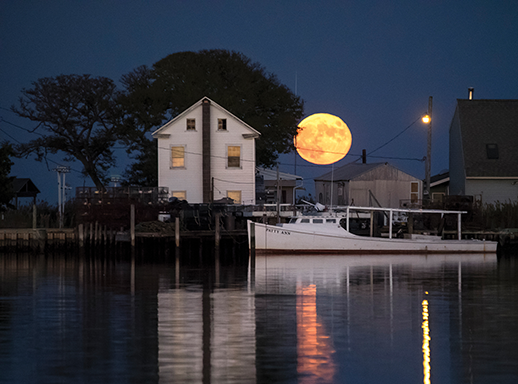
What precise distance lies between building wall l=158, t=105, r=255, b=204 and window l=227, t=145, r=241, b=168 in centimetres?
25

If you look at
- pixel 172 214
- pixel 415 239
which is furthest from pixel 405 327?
pixel 172 214

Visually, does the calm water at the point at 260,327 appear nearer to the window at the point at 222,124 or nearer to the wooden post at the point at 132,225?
the wooden post at the point at 132,225

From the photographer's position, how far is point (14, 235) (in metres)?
Answer: 47.3

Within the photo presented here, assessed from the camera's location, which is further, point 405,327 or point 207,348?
point 405,327

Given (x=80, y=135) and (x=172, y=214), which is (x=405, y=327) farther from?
(x=80, y=135)

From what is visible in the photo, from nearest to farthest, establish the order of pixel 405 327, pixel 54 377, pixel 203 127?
pixel 54 377
pixel 405 327
pixel 203 127

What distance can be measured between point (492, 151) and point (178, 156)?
23.8 meters

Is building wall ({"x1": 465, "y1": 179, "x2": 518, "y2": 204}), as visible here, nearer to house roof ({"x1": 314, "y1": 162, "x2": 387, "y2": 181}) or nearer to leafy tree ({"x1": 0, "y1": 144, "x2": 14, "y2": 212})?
house roof ({"x1": 314, "y1": 162, "x2": 387, "y2": 181})

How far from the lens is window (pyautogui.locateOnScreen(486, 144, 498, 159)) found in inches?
2219

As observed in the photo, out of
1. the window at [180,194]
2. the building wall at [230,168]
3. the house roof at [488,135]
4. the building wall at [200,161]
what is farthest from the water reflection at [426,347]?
the house roof at [488,135]

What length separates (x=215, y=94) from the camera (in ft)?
210

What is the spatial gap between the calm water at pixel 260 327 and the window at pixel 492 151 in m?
23.2

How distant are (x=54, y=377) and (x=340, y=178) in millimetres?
56783

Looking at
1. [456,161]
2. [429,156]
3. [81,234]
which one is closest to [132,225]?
[81,234]
